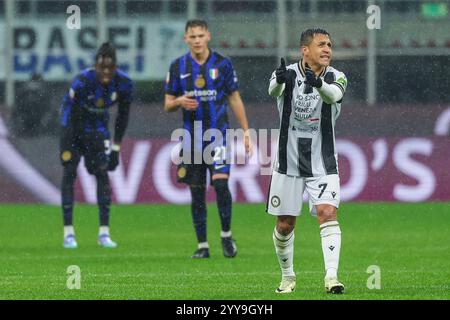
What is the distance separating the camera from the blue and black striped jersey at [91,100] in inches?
582

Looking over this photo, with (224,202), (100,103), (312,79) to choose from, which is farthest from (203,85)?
(312,79)

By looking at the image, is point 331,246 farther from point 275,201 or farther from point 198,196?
point 198,196

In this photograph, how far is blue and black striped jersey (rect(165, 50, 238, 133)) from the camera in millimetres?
13508

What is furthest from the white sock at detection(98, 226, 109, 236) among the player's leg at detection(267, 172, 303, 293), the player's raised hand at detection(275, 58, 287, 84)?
the player's raised hand at detection(275, 58, 287, 84)

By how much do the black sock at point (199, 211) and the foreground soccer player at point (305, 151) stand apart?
342cm

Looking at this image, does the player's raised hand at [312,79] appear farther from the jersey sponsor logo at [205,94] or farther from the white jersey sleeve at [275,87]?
the jersey sponsor logo at [205,94]

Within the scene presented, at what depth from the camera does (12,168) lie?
66.7 feet

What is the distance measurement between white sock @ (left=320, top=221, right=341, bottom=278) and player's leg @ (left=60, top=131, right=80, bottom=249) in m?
5.54

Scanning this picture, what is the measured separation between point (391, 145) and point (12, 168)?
17.5ft

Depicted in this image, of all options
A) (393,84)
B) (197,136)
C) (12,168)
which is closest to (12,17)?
(12,168)

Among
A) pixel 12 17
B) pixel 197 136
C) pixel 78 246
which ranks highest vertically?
pixel 12 17

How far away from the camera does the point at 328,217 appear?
9.76 meters
